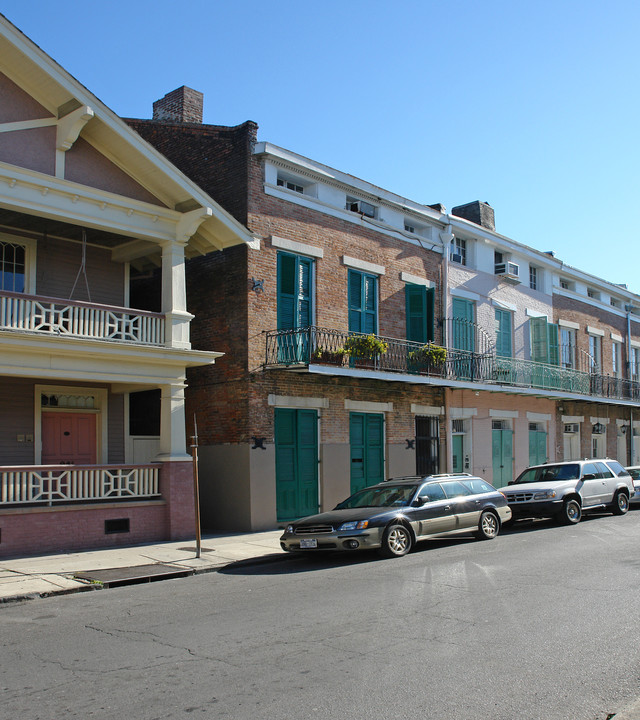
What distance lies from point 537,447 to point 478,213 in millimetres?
8483

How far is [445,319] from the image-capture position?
22.7 m

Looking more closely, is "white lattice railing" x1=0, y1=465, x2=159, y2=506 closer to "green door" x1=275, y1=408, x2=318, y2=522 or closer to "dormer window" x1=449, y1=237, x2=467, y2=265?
"green door" x1=275, y1=408, x2=318, y2=522

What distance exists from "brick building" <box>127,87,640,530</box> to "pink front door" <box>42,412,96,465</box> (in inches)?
105

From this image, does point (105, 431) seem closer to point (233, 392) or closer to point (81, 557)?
point (233, 392)

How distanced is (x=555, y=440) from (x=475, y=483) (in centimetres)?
1369

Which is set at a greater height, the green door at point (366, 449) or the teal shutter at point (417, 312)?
the teal shutter at point (417, 312)

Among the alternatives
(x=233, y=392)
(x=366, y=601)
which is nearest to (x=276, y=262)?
(x=233, y=392)

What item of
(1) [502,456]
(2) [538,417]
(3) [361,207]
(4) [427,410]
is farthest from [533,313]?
(3) [361,207]

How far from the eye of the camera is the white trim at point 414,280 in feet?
71.4

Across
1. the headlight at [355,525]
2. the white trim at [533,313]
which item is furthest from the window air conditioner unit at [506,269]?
the headlight at [355,525]

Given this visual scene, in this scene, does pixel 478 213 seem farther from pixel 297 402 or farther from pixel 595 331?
pixel 297 402

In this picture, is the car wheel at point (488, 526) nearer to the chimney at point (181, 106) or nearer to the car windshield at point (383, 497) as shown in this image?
the car windshield at point (383, 497)

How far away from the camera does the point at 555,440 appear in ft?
91.0

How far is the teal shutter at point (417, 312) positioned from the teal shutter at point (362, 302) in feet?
3.96
